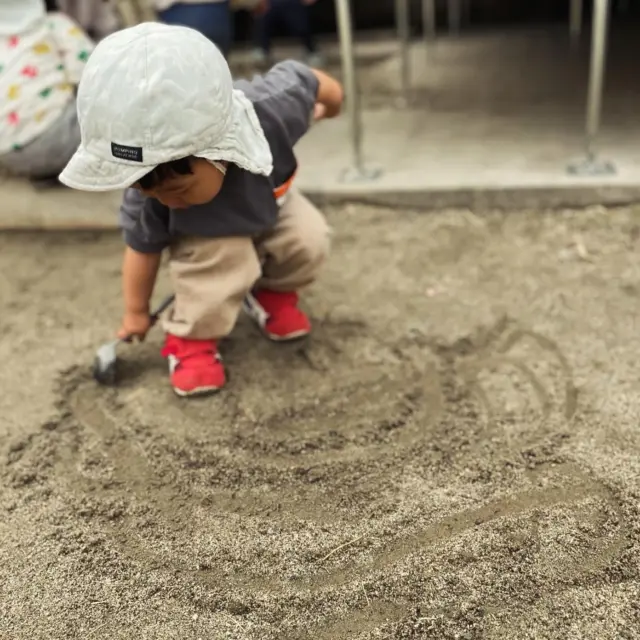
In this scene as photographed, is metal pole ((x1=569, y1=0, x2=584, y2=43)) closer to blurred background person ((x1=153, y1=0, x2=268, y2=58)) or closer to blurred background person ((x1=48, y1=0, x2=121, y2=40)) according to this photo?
blurred background person ((x1=153, y1=0, x2=268, y2=58))

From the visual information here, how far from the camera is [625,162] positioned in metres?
1.57

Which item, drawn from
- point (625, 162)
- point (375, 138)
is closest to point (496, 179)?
point (625, 162)

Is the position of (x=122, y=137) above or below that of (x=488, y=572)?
above

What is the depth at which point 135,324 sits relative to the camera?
3.74ft

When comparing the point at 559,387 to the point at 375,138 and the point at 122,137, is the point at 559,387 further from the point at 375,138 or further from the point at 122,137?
the point at 375,138

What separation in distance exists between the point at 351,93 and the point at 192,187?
679mm

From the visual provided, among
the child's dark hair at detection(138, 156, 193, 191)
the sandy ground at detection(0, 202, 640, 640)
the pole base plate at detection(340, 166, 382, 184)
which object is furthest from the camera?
the pole base plate at detection(340, 166, 382, 184)

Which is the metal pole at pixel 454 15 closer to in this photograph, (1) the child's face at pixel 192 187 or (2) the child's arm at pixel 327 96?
(2) the child's arm at pixel 327 96

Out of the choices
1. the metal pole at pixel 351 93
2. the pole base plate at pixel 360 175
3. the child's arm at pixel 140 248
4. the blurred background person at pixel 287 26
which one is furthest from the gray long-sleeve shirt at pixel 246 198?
the blurred background person at pixel 287 26

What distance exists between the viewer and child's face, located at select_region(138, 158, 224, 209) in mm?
935

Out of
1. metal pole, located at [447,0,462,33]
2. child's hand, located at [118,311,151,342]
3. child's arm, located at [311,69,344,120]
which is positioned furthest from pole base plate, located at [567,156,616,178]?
metal pole, located at [447,0,462,33]

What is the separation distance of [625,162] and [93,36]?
3.88 feet

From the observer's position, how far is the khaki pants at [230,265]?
1.09m

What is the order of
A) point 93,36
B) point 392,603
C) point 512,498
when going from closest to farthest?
point 392,603
point 512,498
point 93,36
